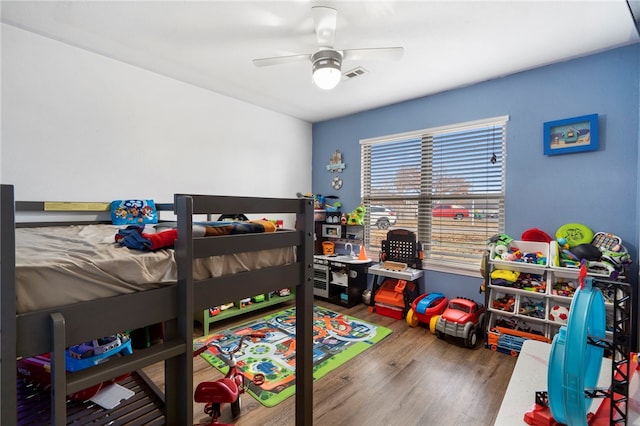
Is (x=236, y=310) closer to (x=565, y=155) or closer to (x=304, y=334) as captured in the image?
(x=304, y=334)

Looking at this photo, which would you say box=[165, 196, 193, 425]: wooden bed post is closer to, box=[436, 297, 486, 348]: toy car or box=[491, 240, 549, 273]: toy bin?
box=[436, 297, 486, 348]: toy car

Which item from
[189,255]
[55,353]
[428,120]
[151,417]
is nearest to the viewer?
[55,353]

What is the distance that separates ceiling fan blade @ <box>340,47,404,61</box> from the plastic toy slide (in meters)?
1.67

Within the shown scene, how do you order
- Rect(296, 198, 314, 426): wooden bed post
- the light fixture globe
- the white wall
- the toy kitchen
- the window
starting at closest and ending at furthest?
Rect(296, 198, 314, 426): wooden bed post, the light fixture globe, the white wall, the window, the toy kitchen

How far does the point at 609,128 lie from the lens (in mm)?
2416

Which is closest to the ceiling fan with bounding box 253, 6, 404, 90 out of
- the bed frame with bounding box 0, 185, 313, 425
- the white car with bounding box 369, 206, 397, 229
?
the bed frame with bounding box 0, 185, 313, 425

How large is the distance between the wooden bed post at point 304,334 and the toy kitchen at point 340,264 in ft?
5.99

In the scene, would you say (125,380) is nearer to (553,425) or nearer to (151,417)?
(151,417)

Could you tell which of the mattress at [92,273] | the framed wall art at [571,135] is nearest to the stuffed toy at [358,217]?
the framed wall art at [571,135]

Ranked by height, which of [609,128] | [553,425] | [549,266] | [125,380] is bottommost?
[125,380]

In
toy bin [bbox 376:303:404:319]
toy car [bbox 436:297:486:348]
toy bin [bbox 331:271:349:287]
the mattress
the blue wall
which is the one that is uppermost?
the blue wall

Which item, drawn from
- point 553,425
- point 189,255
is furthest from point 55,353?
point 553,425

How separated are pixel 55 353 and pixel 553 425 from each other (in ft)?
5.50

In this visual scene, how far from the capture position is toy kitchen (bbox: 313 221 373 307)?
3670 millimetres
